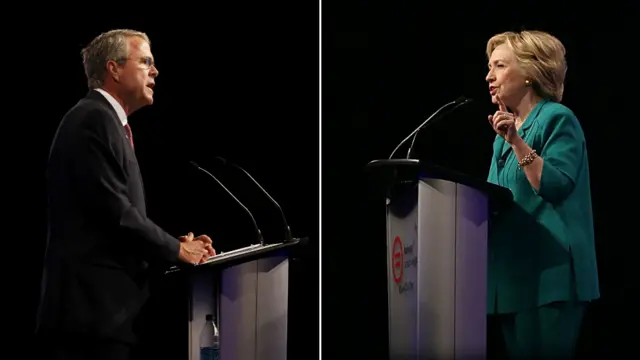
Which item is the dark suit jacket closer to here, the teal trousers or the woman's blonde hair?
the teal trousers

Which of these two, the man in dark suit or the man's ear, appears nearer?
the man in dark suit

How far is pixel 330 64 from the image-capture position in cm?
405

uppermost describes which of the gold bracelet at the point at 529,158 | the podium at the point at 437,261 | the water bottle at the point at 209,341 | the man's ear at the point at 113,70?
the man's ear at the point at 113,70

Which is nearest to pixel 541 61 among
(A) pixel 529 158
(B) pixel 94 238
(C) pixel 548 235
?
(A) pixel 529 158

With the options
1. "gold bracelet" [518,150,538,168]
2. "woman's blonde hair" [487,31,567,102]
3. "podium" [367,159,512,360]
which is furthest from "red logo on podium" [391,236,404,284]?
"woman's blonde hair" [487,31,567,102]

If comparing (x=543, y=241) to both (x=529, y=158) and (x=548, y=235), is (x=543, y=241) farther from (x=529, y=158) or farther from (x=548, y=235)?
(x=529, y=158)

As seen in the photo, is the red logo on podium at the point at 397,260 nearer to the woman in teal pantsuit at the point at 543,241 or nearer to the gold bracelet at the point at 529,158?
the woman in teal pantsuit at the point at 543,241

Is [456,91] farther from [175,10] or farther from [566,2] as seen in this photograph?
[175,10]

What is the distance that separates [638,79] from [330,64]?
1336 mm

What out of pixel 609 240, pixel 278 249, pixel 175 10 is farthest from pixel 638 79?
pixel 175 10

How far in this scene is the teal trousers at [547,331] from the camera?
292 cm

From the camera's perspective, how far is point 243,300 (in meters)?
2.97

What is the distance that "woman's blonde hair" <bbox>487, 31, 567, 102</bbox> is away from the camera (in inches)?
126

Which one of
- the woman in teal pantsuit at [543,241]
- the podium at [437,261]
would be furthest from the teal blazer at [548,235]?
the podium at [437,261]
